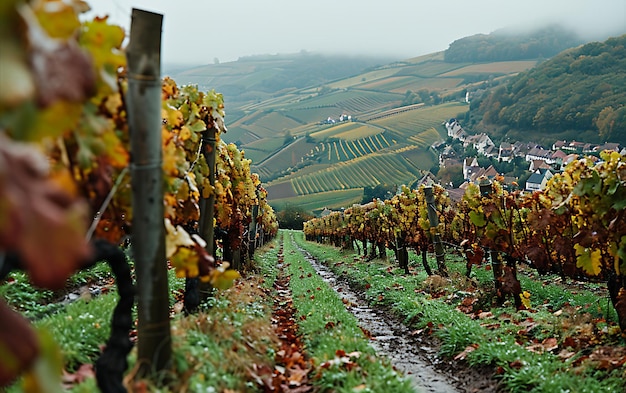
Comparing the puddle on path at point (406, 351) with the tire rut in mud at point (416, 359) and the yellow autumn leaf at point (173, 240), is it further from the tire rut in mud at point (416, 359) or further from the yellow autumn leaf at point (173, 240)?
the yellow autumn leaf at point (173, 240)

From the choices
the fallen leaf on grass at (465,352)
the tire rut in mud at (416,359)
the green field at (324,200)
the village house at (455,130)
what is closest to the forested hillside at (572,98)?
the village house at (455,130)

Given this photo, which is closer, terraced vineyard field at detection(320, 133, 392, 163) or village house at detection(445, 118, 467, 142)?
terraced vineyard field at detection(320, 133, 392, 163)

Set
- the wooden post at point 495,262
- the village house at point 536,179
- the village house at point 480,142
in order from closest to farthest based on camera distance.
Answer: the wooden post at point 495,262 → the village house at point 536,179 → the village house at point 480,142

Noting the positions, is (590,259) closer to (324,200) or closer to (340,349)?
(340,349)

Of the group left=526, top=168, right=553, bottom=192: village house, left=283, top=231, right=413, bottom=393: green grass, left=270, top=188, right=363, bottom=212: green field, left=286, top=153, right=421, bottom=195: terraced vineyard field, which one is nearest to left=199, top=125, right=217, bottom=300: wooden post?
left=283, top=231, right=413, bottom=393: green grass

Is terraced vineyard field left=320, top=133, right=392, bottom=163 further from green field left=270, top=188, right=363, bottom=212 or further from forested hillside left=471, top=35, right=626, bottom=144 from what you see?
forested hillside left=471, top=35, right=626, bottom=144

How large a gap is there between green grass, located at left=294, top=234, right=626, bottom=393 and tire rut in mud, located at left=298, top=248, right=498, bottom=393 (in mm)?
192

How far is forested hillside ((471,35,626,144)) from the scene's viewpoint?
109125 mm

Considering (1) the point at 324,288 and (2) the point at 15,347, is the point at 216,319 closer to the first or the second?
(2) the point at 15,347

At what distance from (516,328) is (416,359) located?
157 centimetres

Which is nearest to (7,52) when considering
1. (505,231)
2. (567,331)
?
(567,331)

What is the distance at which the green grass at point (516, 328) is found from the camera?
5.39m

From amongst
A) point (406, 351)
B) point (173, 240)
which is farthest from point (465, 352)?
point (173, 240)

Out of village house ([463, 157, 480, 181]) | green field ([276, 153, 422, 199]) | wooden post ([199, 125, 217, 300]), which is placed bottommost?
green field ([276, 153, 422, 199])
